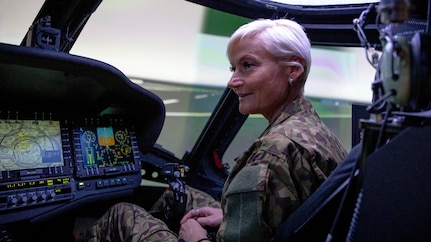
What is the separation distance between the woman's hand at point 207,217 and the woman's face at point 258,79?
42 cm

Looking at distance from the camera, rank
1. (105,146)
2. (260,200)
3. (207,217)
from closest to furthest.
Answer: (260,200)
(207,217)
(105,146)

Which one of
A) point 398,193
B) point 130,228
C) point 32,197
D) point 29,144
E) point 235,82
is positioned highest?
point 235,82

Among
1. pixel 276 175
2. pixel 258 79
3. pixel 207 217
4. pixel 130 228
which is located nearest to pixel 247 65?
pixel 258 79

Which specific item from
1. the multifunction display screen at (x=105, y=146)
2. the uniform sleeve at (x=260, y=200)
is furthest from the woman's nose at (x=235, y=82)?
the multifunction display screen at (x=105, y=146)

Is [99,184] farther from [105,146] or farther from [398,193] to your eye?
[398,193]

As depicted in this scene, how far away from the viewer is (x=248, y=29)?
55.4 inches

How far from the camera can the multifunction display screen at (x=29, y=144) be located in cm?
168

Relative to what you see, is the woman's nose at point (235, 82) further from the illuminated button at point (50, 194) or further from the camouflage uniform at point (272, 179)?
the illuminated button at point (50, 194)

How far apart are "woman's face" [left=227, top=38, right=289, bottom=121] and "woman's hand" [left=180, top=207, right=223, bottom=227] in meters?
0.42

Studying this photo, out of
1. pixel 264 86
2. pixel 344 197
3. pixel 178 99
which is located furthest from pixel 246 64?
pixel 178 99

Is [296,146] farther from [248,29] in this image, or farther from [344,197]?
[248,29]

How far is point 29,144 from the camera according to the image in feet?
5.77

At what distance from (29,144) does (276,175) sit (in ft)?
3.73

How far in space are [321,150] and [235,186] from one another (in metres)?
0.29
